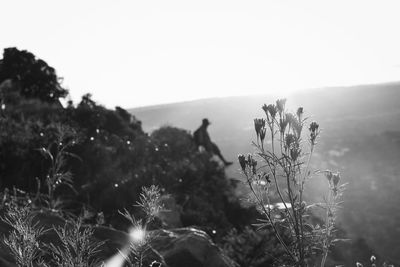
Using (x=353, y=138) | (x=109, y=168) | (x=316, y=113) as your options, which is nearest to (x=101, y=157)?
(x=109, y=168)

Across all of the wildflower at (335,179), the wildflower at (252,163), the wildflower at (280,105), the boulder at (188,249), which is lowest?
the boulder at (188,249)

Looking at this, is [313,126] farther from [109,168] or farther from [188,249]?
[109,168]

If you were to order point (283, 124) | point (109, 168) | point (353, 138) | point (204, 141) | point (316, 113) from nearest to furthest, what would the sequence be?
1. point (283, 124)
2. point (109, 168)
3. point (204, 141)
4. point (353, 138)
5. point (316, 113)

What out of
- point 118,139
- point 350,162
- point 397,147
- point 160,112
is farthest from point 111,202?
point 160,112

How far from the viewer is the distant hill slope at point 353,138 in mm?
39000

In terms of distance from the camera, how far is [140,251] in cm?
260

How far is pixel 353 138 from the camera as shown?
61750 mm

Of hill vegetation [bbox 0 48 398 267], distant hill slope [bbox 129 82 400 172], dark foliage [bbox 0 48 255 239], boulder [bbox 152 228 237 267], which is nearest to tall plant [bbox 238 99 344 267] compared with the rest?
boulder [bbox 152 228 237 267]

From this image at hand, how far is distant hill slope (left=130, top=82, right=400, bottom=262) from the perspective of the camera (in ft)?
128

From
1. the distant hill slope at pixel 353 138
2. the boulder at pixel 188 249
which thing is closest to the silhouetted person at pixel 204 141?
the distant hill slope at pixel 353 138

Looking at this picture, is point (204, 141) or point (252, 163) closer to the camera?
point (252, 163)

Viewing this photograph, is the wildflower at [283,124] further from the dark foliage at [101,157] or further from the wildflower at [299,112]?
the dark foliage at [101,157]

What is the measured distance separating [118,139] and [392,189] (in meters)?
36.6

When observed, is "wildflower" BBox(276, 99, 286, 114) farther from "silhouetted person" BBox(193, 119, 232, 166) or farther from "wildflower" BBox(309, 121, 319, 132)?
"silhouetted person" BBox(193, 119, 232, 166)
